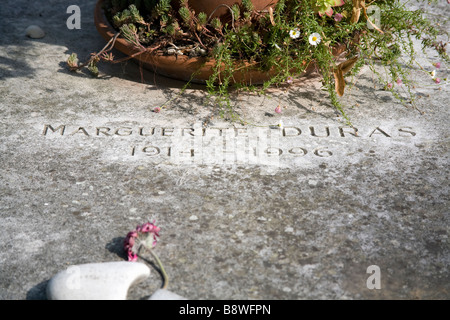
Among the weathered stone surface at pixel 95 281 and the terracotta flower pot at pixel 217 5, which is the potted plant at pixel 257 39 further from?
the weathered stone surface at pixel 95 281

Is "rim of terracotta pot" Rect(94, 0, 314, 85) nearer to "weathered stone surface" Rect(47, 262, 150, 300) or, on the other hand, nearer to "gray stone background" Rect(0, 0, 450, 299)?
"gray stone background" Rect(0, 0, 450, 299)

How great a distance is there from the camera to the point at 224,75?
3074 mm

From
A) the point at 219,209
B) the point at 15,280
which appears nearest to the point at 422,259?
the point at 219,209

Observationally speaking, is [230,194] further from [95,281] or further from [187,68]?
[187,68]

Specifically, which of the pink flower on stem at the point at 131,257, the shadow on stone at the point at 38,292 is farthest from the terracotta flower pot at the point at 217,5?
the shadow on stone at the point at 38,292

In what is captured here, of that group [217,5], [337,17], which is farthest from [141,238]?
[337,17]

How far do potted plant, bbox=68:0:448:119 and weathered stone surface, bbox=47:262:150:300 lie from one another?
1319mm

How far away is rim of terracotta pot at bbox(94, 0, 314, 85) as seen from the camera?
Result: 3.09m

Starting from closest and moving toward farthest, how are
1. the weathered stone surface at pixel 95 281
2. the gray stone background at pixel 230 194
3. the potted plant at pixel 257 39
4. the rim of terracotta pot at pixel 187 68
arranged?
the weathered stone surface at pixel 95 281 < the gray stone background at pixel 230 194 < the potted plant at pixel 257 39 < the rim of terracotta pot at pixel 187 68

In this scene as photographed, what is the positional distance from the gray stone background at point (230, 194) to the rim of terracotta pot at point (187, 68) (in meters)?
0.10

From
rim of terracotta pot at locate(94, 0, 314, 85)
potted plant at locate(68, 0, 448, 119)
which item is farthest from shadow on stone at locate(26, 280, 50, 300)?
rim of terracotta pot at locate(94, 0, 314, 85)

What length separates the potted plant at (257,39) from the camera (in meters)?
2.98

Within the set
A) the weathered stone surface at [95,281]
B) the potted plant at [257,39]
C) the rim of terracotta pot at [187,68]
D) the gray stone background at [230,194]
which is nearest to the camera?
the weathered stone surface at [95,281]

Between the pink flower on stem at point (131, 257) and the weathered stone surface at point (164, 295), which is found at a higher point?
the pink flower on stem at point (131, 257)
